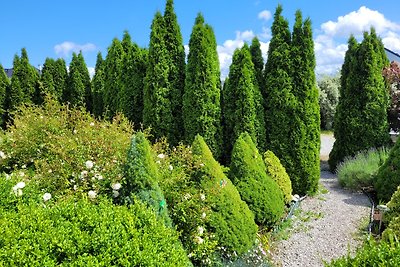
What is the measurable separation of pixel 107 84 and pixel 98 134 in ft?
17.6

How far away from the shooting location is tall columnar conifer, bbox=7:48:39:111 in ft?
45.1

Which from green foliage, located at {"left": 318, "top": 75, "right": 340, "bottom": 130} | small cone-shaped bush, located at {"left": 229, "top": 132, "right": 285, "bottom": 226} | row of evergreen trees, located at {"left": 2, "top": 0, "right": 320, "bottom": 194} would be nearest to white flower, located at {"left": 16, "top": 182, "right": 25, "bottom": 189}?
small cone-shaped bush, located at {"left": 229, "top": 132, "right": 285, "bottom": 226}

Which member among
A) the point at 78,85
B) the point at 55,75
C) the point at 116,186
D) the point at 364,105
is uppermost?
the point at 55,75

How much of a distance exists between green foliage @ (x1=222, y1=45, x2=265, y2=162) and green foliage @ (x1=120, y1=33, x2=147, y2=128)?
7.28 ft

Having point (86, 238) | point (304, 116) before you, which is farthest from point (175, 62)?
point (86, 238)

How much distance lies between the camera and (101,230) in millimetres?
2662

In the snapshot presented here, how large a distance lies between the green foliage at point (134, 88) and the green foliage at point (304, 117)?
348cm

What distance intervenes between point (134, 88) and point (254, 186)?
4.59m

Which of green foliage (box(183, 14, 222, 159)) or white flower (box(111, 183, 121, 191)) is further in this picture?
green foliage (box(183, 14, 222, 159))

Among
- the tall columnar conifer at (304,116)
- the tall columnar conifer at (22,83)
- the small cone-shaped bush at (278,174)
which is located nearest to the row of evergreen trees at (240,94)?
the tall columnar conifer at (304,116)

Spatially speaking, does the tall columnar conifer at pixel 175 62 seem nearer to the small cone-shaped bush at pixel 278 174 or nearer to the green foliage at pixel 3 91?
the small cone-shaped bush at pixel 278 174

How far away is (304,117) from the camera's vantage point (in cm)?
756

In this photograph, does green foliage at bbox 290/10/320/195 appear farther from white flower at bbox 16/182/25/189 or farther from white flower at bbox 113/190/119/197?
white flower at bbox 16/182/25/189

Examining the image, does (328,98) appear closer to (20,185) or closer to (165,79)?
(165,79)
